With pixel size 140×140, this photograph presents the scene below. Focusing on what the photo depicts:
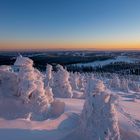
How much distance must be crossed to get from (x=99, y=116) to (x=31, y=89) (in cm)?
653

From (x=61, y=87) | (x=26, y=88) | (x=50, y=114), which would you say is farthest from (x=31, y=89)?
(x=61, y=87)

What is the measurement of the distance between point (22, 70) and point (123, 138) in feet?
27.4

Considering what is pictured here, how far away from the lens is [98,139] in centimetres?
1234

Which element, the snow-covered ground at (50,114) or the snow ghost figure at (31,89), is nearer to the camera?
the snow-covered ground at (50,114)

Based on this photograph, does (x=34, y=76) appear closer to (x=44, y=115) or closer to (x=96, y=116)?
(x=44, y=115)

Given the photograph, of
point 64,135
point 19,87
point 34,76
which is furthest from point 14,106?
point 64,135

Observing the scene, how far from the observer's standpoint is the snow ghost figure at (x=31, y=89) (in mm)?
17219

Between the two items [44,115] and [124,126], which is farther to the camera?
[44,115]

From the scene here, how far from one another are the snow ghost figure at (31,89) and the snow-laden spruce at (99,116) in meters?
5.55

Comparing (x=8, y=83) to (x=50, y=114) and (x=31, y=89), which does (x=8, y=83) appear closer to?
(x=31, y=89)

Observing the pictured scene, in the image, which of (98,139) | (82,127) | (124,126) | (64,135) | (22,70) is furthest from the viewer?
(22,70)

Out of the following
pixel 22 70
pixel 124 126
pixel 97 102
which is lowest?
pixel 124 126

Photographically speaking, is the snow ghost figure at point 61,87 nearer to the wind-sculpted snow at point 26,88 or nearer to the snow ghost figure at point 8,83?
the wind-sculpted snow at point 26,88

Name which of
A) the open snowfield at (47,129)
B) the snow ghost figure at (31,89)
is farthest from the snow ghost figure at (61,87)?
the open snowfield at (47,129)
